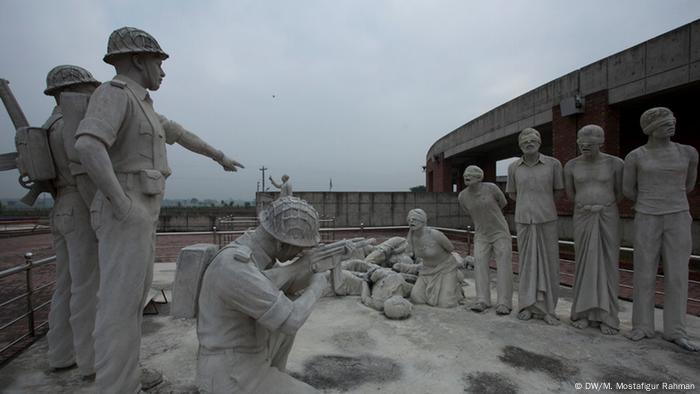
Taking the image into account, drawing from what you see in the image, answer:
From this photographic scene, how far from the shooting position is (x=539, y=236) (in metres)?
4.28

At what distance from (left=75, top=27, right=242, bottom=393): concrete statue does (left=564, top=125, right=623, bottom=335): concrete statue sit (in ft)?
13.9

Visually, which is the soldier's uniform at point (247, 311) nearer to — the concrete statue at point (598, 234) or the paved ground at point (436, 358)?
the paved ground at point (436, 358)

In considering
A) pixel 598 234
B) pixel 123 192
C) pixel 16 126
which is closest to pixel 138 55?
pixel 123 192

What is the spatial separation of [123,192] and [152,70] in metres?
0.90

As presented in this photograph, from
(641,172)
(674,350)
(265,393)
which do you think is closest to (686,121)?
(641,172)

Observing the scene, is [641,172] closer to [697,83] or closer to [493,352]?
[493,352]

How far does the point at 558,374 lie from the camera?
293 cm

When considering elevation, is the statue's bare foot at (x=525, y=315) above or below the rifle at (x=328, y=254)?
below

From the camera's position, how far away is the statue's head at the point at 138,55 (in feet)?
7.40

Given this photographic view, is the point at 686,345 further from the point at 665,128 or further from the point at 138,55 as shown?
the point at 138,55

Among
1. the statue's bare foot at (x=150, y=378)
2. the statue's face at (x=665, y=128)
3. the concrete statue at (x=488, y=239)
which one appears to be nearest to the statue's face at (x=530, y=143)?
the concrete statue at (x=488, y=239)

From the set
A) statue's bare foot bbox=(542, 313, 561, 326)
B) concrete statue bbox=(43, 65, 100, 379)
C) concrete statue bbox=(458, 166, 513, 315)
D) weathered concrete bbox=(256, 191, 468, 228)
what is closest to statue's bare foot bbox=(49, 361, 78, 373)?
concrete statue bbox=(43, 65, 100, 379)

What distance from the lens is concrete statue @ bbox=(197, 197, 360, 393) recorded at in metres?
1.78

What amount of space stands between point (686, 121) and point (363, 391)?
1136cm
